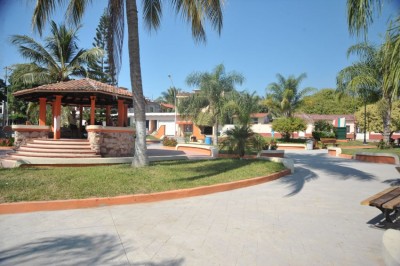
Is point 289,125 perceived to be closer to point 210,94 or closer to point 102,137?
point 210,94

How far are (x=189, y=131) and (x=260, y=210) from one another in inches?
1784

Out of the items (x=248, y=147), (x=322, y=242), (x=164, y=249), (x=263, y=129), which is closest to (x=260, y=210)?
(x=322, y=242)

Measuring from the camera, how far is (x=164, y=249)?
4.21 meters

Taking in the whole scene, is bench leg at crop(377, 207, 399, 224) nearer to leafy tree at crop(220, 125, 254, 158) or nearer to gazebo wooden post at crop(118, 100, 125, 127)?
leafy tree at crop(220, 125, 254, 158)

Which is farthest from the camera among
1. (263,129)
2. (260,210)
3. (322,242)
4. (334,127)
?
(263,129)

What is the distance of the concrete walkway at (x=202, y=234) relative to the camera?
3957mm

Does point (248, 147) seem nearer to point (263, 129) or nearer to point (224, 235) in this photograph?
point (224, 235)

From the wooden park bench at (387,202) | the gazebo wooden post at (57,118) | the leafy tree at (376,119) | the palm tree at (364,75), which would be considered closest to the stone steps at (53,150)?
the gazebo wooden post at (57,118)

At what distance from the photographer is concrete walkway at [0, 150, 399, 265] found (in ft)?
13.0

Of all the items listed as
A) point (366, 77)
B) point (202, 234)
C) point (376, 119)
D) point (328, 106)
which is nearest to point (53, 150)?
point (202, 234)

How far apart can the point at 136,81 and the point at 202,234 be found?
646 cm

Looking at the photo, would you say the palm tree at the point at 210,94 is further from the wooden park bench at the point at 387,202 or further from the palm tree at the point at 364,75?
the wooden park bench at the point at 387,202

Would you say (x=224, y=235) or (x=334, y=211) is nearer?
(x=224, y=235)

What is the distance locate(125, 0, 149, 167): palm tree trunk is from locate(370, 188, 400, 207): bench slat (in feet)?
22.3
